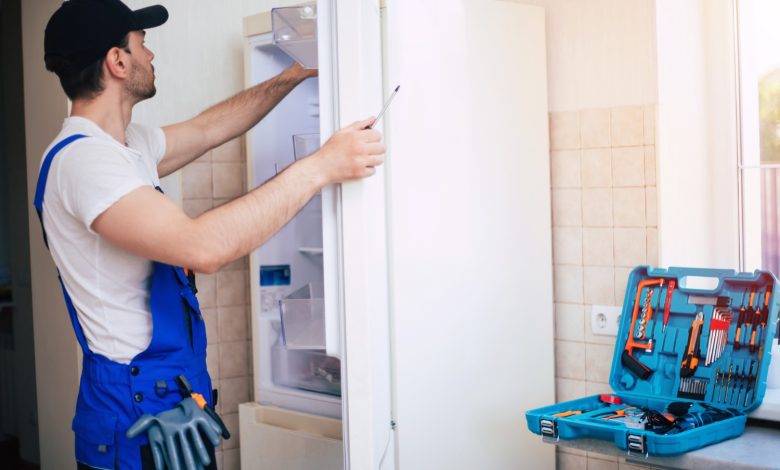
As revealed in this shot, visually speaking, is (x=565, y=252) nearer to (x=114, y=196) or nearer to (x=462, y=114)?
(x=462, y=114)

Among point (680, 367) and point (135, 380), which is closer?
point (135, 380)

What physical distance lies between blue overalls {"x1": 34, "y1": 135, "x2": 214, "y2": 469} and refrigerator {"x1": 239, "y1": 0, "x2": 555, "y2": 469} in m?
0.38

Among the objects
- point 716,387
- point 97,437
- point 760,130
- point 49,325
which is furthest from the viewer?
point 49,325

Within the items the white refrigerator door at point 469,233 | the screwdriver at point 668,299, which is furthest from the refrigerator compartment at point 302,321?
the screwdriver at point 668,299

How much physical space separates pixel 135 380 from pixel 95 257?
0.27 metres

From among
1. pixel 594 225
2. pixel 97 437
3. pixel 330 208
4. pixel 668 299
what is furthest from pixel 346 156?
pixel 594 225

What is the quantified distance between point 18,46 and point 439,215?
11.5 feet

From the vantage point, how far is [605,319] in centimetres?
257

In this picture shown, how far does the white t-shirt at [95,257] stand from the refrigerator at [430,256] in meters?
0.46

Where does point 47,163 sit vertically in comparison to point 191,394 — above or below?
above

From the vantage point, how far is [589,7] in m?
2.58

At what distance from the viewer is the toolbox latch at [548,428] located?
6.50ft

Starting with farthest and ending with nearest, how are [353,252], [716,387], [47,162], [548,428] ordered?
[716,387]
[548,428]
[47,162]
[353,252]

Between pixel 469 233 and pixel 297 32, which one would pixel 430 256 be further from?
pixel 297 32
